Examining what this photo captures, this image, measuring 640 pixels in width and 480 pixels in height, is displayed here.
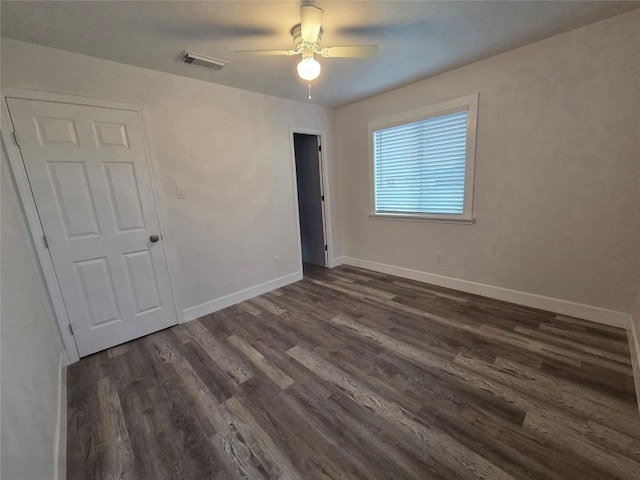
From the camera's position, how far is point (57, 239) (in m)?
2.11

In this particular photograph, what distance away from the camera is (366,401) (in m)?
1.68

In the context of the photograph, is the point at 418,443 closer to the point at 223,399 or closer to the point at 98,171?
the point at 223,399

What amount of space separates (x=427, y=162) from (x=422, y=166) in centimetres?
8

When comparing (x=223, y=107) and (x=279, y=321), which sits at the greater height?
(x=223, y=107)

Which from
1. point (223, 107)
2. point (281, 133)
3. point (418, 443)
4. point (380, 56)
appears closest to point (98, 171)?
point (223, 107)

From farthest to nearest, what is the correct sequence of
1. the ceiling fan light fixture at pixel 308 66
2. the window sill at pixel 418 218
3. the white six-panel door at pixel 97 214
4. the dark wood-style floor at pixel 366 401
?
the window sill at pixel 418 218, the white six-panel door at pixel 97 214, the ceiling fan light fixture at pixel 308 66, the dark wood-style floor at pixel 366 401

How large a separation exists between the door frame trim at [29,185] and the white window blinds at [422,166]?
2775 millimetres

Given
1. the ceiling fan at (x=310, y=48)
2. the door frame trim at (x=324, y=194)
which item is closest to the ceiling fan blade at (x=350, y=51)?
the ceiling fan at (x=310, y=48)

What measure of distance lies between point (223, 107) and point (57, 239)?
1.96 metres

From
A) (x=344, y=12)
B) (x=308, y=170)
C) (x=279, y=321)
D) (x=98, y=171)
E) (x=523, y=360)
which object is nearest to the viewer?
(x=344, y=12)

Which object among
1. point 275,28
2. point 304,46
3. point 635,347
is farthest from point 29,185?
point 635,347

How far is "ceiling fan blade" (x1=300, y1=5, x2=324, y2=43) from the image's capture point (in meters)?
1.65

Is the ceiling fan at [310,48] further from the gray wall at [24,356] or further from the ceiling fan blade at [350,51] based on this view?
the gray wall at [24,356]

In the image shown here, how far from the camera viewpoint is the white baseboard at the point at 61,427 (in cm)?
131
